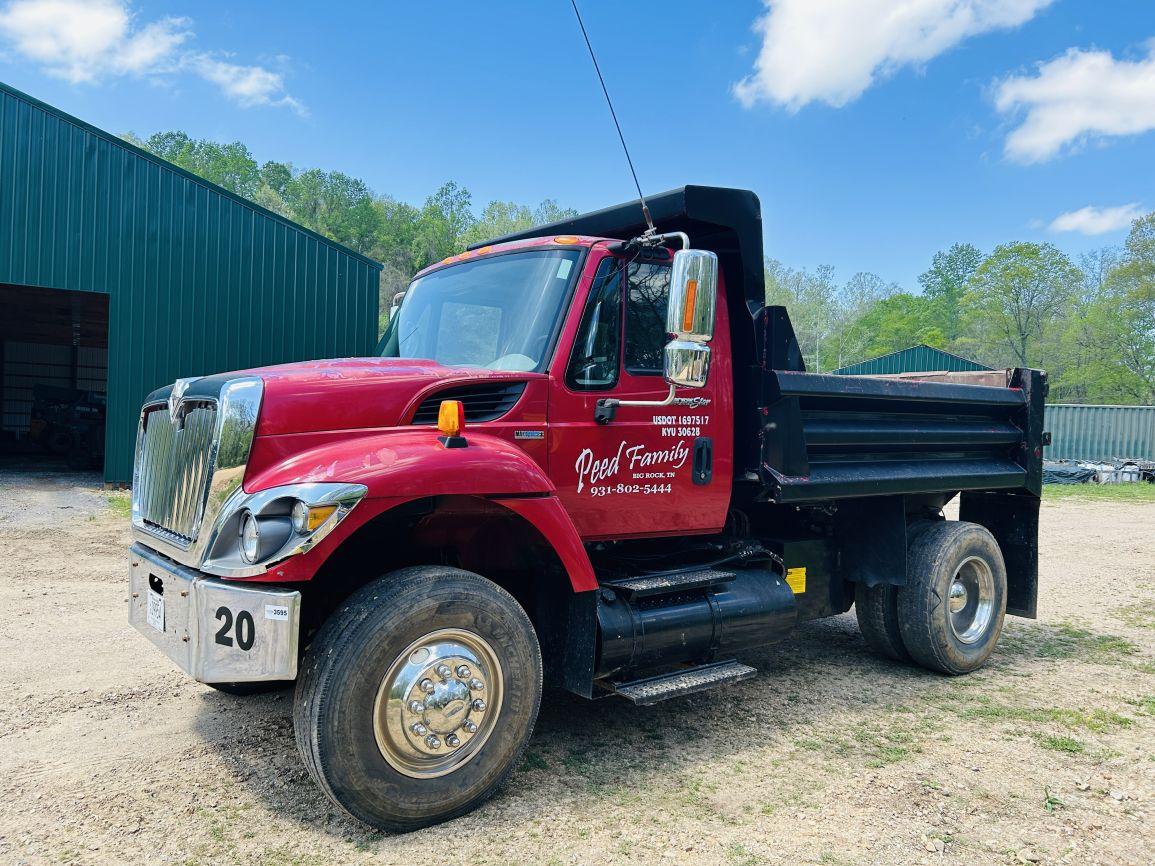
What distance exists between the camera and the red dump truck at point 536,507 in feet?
10.4

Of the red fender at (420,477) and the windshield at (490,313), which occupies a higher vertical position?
the windshield at (490,313)

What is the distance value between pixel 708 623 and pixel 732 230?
215 centimetres

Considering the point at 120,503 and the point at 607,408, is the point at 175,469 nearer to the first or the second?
the point at 607,408

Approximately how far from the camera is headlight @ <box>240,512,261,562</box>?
10.00 ft

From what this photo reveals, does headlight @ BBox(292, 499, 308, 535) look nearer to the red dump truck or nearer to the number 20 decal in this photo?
the red dump truck

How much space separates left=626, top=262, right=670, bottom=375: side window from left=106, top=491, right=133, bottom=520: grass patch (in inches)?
391

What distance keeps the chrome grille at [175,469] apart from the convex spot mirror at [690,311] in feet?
6.32

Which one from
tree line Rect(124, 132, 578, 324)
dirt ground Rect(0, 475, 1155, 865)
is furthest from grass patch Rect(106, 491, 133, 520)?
tree line Rect(124, 132, 578, 324)

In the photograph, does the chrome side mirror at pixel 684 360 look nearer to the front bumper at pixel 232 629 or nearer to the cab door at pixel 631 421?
the cab door at pixel 631 421

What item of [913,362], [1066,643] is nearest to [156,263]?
[1066,643]

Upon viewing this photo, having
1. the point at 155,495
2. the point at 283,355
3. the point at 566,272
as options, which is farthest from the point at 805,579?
the point at 283,355

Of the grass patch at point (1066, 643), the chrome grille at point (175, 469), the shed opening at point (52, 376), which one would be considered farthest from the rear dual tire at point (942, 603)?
the shed opening at point (52, 376)

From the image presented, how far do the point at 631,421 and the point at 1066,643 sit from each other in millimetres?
4551

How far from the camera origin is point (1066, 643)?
6.48 meters
